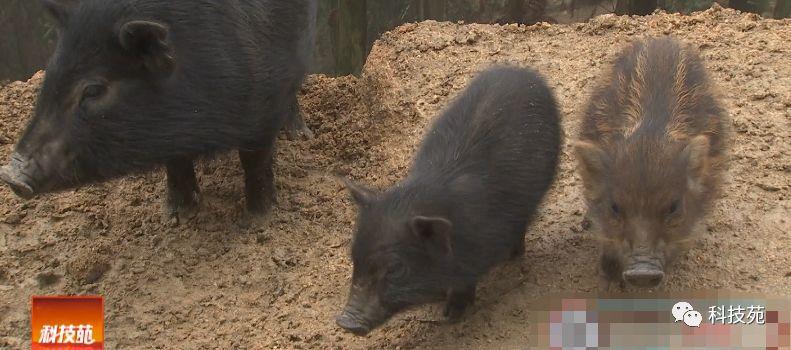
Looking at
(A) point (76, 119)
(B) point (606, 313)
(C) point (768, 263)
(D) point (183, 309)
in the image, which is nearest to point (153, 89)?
(A) point (76, 119)

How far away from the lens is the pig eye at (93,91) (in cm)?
434

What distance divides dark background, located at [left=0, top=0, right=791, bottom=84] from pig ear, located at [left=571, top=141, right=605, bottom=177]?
→ 4595 millimetres

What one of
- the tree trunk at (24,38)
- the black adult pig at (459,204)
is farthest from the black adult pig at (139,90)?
the tree trunk at (24,38)

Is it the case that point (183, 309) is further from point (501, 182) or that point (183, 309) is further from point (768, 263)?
point (768, 263)

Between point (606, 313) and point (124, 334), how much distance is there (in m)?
2.30

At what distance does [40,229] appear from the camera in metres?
5.36

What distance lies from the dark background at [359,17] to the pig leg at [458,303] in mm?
4801

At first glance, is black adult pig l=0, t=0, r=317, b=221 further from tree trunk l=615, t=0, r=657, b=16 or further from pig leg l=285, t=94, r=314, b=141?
tree trunk l=615, t=0, r=657, b=16

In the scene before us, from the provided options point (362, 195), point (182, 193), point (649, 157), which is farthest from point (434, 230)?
point (182, 193)

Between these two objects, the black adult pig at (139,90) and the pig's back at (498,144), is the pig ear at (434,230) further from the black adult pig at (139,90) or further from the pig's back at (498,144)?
the black adult pig at (139,90)

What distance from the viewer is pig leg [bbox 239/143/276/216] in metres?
5.17

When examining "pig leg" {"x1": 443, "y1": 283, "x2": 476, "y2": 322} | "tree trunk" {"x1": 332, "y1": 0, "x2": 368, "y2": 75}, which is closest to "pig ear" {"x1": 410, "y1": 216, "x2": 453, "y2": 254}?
"pig leg" {"x1": 443, "y1": 283, "x2": 476, "y2": 322}

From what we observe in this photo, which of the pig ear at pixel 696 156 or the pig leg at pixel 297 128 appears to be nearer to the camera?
the pig ear at pixel 696 156

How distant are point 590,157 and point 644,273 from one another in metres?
0.64
